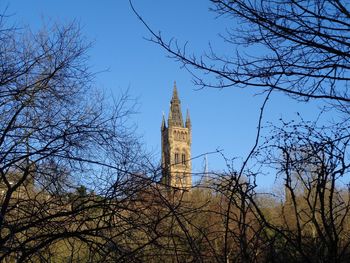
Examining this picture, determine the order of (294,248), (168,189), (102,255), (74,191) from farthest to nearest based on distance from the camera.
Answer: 1. (74,191)
2. (102,255)
3. (168,189)
4. (294,248)

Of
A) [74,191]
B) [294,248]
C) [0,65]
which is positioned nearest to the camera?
[294,248]

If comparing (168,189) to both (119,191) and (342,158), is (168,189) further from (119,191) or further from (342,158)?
(342,158)

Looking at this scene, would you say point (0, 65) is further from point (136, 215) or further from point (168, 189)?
point (168, 189)

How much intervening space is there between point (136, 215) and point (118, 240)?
0.59ft

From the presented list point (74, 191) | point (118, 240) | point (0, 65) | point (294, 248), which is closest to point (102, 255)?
point (118, 240)

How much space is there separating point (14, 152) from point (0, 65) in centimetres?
86

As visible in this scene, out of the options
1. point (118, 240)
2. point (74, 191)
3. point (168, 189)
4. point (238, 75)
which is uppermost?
point (238, 75)

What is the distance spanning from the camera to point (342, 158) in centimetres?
167

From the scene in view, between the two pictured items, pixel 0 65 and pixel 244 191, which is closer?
pixel 244 191

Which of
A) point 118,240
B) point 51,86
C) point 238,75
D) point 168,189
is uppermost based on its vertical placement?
point 51,86

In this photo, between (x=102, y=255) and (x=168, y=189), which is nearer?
(x=168, y=189)

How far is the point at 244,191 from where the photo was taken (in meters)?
1.69

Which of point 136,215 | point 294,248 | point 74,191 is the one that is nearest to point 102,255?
point 136,215

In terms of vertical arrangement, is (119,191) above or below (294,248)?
above
